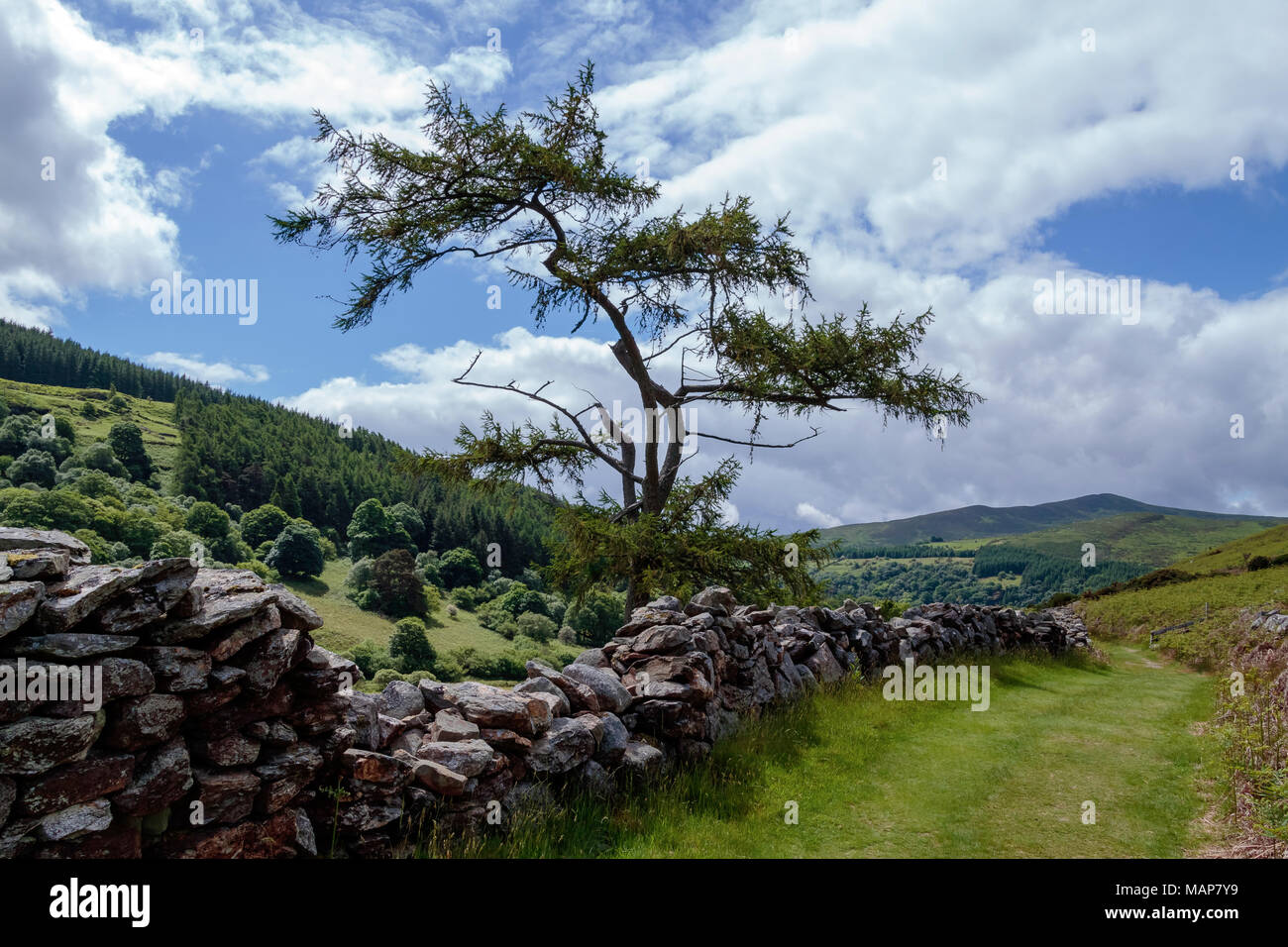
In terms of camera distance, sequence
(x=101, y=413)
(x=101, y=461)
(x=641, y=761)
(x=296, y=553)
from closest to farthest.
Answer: (x=641, y=761) → (x=296, y=553) → (x=101, y=461) → (x=101, y=413)

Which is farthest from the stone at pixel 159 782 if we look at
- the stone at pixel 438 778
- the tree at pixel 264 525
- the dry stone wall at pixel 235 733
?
the tree at pixel 264 525

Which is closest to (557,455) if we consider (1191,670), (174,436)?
(1191,670)

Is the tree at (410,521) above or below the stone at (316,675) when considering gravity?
above

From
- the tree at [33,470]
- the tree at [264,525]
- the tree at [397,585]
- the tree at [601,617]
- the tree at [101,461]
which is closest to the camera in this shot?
the tree at [601,617]

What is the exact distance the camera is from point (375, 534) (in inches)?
2393

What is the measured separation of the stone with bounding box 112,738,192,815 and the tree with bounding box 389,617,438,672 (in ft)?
99.4

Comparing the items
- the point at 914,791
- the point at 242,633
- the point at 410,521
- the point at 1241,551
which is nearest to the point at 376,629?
the point at 410,521

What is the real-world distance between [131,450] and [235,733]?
388ft

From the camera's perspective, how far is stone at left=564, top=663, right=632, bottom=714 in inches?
302

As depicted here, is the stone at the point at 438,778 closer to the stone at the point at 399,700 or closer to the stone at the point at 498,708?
the stone at the point at 498,708

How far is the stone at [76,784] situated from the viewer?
3.83m

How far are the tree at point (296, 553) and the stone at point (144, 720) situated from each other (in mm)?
60857

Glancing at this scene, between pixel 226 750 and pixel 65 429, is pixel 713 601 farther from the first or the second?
pixel 65 429
